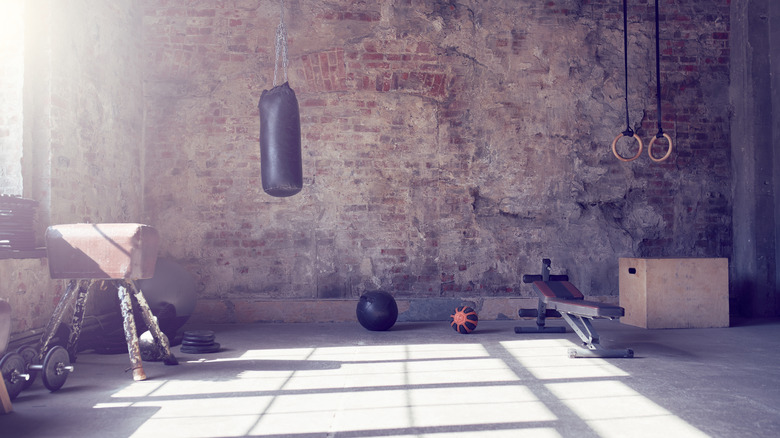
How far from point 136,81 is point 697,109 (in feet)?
21.1

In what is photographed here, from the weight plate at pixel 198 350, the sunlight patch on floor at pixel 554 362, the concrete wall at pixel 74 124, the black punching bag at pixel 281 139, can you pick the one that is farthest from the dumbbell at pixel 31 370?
the sunlight patch on floor at pixel 554 362

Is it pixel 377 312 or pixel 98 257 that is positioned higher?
pixel 98 257

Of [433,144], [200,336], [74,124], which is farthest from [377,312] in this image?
[74,124]

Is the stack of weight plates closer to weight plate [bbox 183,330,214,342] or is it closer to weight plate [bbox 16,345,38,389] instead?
weight plate [bbox 183,330,214,342]

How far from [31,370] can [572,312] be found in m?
3.84

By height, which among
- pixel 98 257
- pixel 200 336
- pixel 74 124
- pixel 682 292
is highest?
pixel 74 124

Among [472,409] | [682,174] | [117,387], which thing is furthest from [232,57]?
[682,174]

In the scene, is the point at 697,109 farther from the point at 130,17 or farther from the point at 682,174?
the point at 130,17

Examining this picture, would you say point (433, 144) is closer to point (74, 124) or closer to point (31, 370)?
point (74, 124)

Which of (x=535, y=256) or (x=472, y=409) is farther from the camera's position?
(x=535, y=256)

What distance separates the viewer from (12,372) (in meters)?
3.16

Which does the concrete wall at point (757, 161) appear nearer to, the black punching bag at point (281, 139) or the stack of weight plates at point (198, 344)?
the black punching bag at point (281, 139)

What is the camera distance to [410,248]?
6.25 meters

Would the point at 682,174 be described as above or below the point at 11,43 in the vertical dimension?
below
